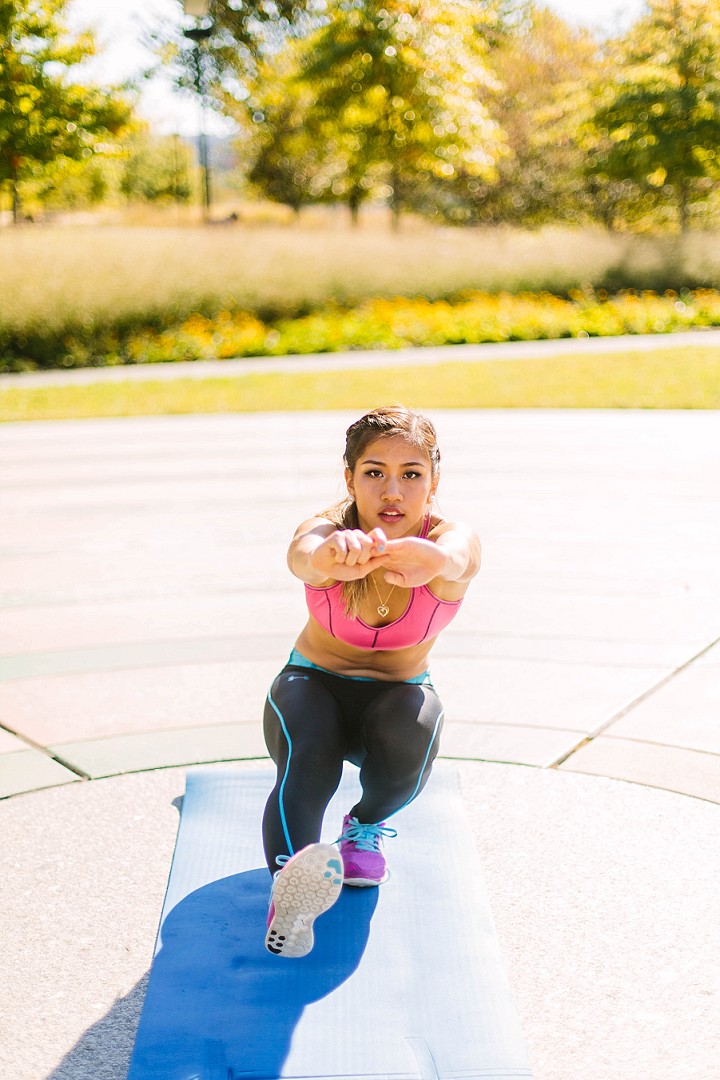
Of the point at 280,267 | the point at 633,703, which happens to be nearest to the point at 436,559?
the point at 633,703

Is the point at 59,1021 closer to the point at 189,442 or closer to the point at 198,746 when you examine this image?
the point at 198,746

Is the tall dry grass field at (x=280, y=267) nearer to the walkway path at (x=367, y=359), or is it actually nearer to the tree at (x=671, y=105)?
the walkway path at (x=367, y=359)

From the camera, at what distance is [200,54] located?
2862 cm

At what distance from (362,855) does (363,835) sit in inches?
2.3

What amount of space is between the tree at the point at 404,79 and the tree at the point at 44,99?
5.15m

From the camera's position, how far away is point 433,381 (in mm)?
12156

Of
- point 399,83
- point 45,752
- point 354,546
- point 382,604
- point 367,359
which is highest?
point 399,83

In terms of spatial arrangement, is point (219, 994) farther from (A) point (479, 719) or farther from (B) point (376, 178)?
(B) point (376, 178)

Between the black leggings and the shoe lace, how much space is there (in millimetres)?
19

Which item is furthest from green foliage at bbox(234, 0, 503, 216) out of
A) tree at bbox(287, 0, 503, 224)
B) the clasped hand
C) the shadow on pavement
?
the shadow on pavement

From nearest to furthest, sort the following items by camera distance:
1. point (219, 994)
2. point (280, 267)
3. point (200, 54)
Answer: point (219, 994)
point (280, 267)
point (200, 54)

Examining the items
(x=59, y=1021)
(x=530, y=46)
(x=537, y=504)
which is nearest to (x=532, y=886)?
(x=59, y=1021)

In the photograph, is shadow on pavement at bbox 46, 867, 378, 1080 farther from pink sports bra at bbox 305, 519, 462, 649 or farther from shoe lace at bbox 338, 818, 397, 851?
pink sports bra at bbox 305, 519, 462, 649

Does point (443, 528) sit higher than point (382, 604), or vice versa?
point (443, 528)
